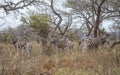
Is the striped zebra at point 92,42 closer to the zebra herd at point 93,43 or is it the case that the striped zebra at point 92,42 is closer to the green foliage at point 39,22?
the zebra herd at point 93,43

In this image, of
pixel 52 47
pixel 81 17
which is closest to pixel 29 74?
pixel 52 47

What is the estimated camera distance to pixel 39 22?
90.1ft

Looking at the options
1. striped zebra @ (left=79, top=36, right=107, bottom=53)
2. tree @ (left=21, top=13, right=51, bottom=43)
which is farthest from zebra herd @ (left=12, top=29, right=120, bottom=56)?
tree @ (left=21, top=13, right=51, bottom=43)

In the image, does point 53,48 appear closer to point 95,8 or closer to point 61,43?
point 61,43

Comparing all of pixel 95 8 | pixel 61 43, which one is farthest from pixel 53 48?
pixel 95 8

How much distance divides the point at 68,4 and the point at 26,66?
19087mm

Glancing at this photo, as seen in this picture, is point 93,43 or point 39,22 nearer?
point 93,43

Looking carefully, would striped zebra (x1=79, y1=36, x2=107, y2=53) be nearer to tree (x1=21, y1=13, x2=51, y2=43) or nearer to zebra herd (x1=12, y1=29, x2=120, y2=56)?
zebra herd (x1=12, y1=29, x2=120, y2=56)

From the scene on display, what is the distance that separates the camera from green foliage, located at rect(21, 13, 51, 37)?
87.9 ft

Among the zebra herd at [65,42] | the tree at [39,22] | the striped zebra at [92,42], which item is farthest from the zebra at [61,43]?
the tree at [39,22]

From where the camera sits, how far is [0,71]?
8.70 metres

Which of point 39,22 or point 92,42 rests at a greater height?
point 39,22

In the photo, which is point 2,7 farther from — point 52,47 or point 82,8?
point 82,8

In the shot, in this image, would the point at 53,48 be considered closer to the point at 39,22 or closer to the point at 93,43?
the point at 93,43
